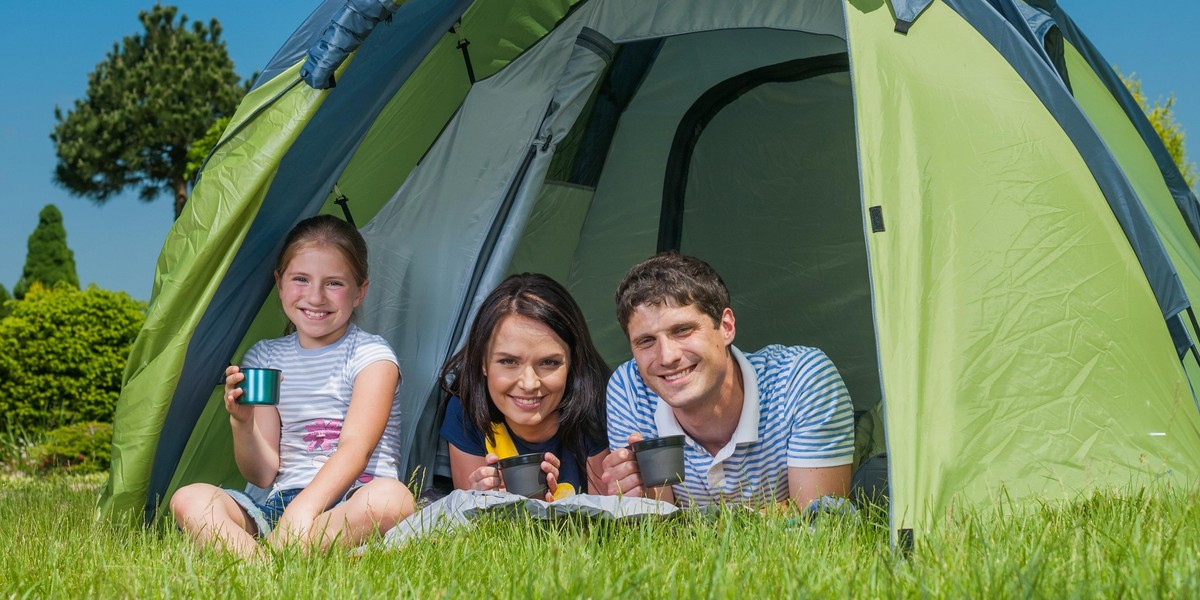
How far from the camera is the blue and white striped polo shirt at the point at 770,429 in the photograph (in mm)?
2525

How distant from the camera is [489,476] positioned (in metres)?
2.63

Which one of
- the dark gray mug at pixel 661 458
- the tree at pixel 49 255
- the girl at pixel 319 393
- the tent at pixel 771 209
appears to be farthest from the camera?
the tree at pixel 49 255

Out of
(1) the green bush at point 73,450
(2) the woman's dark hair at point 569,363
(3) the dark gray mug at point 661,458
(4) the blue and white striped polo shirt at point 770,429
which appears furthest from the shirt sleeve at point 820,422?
(1) the green bush at point 73,450

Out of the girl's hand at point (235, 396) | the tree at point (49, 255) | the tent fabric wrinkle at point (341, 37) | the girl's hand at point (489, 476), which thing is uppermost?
the tree at point (49, 255)

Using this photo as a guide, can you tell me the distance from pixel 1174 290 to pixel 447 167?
2058 mm

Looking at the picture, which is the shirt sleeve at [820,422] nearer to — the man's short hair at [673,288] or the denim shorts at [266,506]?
the man's short hair at [673,288]

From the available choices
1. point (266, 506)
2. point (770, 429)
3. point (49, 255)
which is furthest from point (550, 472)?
point (49, 255)

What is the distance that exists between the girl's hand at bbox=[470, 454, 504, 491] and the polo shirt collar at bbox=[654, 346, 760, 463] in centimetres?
41

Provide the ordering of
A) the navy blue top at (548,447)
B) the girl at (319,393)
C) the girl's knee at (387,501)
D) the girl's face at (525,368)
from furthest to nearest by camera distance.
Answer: the navy blue top at (548,447)
the girl's face at (525,368)
the girl at (319,393)
the girl's knee at (387,501)

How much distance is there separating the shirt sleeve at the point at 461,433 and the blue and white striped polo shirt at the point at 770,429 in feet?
1.39

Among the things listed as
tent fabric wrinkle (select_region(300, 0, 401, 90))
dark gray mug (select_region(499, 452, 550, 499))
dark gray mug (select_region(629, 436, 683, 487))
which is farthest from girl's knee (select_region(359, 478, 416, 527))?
tent fabric wrinkle (select_region(300, 0, 401, 90))

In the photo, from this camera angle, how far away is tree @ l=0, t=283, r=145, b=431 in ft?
22.8

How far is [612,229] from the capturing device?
405 centimetres

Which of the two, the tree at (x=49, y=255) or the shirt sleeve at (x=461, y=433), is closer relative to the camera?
the shirt sleeve at (x=461, y=433)
